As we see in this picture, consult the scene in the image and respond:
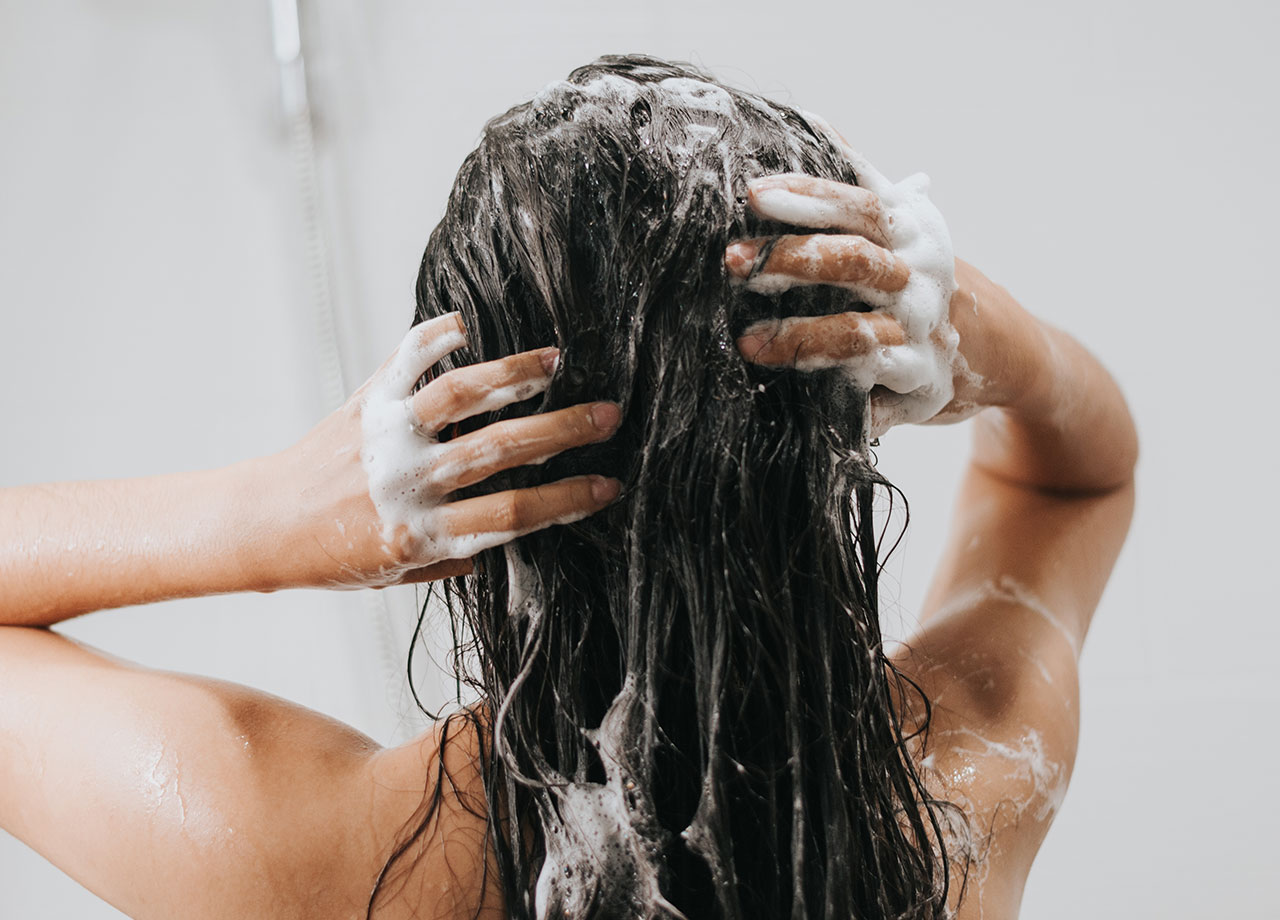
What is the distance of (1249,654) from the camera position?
5.36ft

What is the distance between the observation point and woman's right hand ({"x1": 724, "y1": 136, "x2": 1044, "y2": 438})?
513mm

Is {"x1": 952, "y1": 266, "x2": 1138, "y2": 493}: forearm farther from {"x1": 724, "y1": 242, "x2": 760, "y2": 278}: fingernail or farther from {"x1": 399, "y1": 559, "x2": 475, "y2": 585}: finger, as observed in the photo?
{"x1": 399, "y1": 559, "x2": 475, "y2": 585}: finger

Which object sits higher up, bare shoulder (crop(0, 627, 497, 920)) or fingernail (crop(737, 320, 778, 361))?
fingernail (crop(737, 320, 778, 361))

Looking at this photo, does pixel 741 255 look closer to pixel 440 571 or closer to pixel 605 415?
pixel 605 415

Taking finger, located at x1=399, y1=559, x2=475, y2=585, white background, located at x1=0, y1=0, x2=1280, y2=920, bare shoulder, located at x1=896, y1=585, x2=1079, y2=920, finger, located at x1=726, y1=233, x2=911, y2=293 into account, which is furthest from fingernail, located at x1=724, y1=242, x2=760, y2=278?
white background, located at x1=0, y1=0, x2=1280, y2=920

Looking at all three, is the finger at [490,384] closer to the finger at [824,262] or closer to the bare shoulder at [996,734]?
the finger at [824,262]

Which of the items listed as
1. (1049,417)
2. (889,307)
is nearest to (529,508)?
(889,307)

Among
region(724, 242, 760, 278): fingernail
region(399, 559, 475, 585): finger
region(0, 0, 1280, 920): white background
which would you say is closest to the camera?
region(724, 242, 760, 278): fingernail

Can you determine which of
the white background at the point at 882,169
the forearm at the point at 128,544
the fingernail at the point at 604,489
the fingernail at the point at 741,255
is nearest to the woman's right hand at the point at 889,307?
the fingernail at the point at 741,255

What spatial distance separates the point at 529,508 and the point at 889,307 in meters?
0.24

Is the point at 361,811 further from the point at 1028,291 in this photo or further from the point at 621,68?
the point at 1028,291

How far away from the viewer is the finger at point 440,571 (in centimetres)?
64

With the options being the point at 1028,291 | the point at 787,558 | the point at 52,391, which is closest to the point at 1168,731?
the point at 1028,291

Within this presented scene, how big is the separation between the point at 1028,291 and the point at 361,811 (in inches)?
53.8
